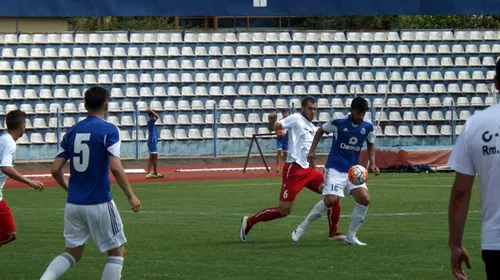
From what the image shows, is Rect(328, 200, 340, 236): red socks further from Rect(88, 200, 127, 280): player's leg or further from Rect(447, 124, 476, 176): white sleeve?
Rect(447, 124, 476, 176): white sleeve

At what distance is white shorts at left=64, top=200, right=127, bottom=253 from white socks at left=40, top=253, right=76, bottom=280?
24 centimetres

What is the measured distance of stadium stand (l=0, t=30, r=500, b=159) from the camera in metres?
40.9

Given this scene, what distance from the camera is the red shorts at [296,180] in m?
16.5

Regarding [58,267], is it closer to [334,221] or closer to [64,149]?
[64,149]

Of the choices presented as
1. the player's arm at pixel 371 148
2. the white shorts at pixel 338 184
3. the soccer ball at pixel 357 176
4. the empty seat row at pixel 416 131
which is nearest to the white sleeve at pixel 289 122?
the player's arm at pixel 371 148

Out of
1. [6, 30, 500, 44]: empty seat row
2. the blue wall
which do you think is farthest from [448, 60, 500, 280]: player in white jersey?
[6, 30, 500, 44]: empty seat row

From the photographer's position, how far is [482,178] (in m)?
6.42

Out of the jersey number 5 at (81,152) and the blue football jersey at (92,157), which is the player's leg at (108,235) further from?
the jersey number 5 at (81,152)

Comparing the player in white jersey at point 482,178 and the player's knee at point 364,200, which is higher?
the player in white jersey at point 482,178

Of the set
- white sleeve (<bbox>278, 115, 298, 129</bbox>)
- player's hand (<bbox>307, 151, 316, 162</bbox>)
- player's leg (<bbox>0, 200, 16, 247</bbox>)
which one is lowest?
player's leg (<bbox>0, 200, 16, 247</bbox>)

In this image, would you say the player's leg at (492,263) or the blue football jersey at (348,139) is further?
the blue football jersey at (348,139)

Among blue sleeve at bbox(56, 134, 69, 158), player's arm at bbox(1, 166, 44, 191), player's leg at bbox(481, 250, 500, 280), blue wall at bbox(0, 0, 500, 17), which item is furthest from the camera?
blue wall at bbox(0, 0, 500, 17)

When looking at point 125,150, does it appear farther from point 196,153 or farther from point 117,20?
point 117,20

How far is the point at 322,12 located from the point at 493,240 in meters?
36.7
